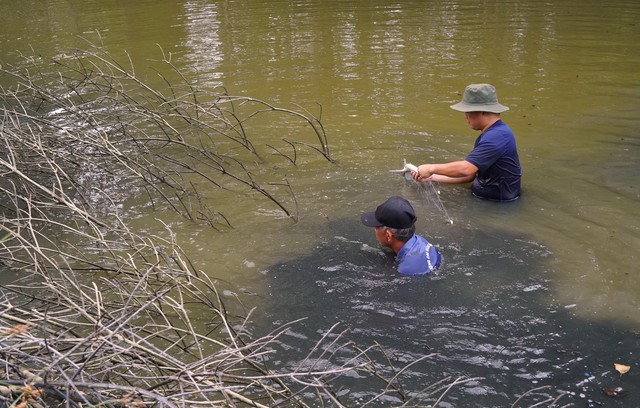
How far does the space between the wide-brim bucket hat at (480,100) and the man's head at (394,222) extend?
1689 mm

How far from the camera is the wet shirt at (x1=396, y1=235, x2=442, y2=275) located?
5.89 m

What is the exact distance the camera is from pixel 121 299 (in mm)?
4812

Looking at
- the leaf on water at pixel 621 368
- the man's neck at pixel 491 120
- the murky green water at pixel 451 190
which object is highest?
the man's neck at pixel 491 120

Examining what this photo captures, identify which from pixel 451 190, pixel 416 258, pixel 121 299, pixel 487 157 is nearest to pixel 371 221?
pixel 416 258

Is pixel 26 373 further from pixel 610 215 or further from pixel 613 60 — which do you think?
pixel 613 60

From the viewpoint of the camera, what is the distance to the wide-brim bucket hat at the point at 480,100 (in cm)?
703

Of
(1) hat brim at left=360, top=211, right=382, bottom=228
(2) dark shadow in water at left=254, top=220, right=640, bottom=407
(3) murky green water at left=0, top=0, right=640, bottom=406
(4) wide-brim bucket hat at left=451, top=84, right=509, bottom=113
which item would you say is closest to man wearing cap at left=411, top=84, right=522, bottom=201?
(4) wide-brim bucket hat at left=451, top=84, right=509, bottom=113

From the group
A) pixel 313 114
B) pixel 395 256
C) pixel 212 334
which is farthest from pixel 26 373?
pixel 313 114

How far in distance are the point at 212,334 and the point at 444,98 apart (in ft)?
22.0

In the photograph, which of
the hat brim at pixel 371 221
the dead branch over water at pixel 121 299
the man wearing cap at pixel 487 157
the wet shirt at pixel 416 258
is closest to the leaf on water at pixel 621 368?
the dead branch over water at pixel 121 299

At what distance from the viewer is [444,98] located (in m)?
10.9

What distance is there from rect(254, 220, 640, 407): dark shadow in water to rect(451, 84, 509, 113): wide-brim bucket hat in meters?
1.27

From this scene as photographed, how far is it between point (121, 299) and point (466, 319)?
2.59 m

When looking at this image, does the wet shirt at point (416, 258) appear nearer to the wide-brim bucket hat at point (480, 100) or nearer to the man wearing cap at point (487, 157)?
the man wearing cap at point (487, 157)
